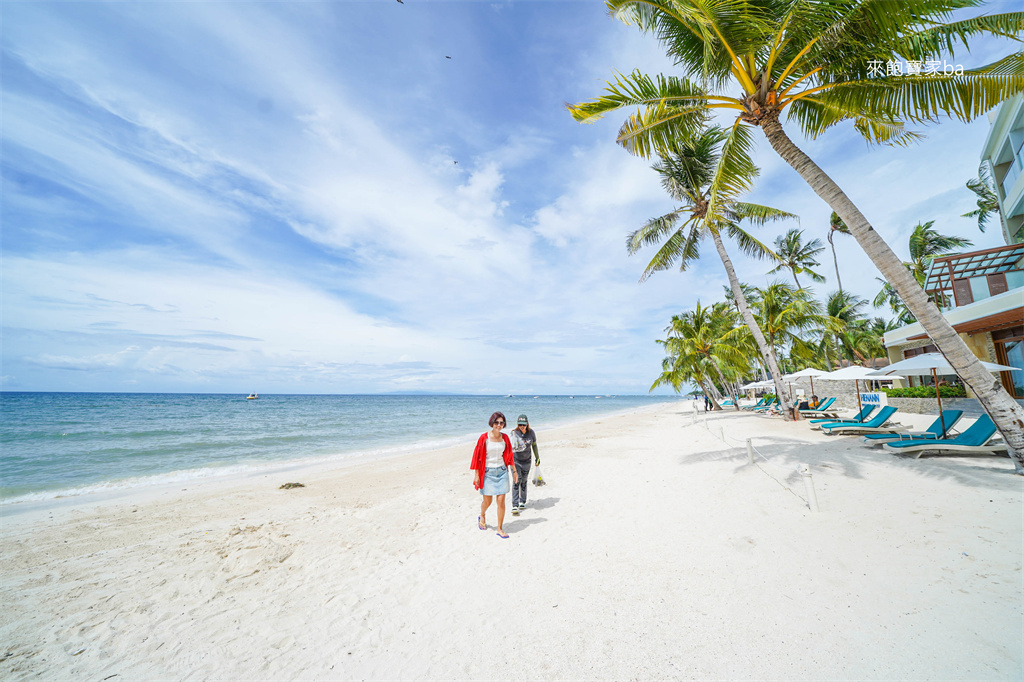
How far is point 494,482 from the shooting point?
5.46 meters

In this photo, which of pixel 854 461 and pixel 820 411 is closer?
pixel 854 461

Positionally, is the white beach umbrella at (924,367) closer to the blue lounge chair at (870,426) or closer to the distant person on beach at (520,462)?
the blue lounge chair at (870,426)

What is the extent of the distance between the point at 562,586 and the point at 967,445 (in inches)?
342

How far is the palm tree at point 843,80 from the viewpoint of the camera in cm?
576

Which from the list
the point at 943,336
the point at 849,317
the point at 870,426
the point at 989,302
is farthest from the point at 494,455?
the point at 849,317

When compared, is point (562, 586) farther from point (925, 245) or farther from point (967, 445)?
point (925, 245)

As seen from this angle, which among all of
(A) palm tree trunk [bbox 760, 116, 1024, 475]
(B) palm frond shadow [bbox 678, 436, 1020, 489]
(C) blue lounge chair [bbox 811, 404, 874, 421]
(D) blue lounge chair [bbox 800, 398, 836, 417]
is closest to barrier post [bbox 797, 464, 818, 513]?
(B) palm frond shadow [bbox 678, 436, 1020, 489]

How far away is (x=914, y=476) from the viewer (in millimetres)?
6625

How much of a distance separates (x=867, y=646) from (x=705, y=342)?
2280 cm

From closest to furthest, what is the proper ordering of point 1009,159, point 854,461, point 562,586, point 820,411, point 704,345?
point 562,586
point 854,461
point 820,411
point 1009,159
point 704,345

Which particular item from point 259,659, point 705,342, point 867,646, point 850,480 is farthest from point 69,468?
point 705,342

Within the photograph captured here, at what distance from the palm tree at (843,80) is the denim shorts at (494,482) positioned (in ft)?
21.6

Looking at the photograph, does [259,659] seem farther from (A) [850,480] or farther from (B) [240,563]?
(A) [850,480]

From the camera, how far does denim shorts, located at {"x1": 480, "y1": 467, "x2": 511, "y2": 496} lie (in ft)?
17.8
